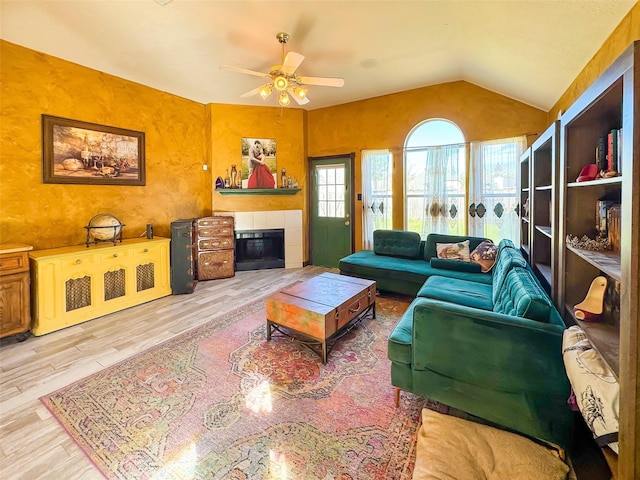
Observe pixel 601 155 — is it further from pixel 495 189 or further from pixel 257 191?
pixel 257 191

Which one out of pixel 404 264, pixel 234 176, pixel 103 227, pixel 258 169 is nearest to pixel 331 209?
pixel 258 169

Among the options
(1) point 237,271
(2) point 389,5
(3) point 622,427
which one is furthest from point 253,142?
(3) point 622,427

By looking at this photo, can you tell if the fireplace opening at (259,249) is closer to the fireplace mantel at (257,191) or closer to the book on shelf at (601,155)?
the fireplace mantel at (257,191)

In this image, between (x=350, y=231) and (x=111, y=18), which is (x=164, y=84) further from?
(x=350, y=231)

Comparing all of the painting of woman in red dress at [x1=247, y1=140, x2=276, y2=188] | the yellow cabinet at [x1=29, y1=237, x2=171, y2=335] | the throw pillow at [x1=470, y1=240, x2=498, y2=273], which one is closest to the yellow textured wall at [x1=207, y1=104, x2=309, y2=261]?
the painting of woman in red dress at [x1=247, y1=140, x2=276, y2=188]

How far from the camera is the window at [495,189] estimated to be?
169 inches

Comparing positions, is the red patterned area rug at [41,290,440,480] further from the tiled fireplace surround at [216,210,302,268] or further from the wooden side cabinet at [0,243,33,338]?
the tiled fireplace surround at [216,210,302,268]

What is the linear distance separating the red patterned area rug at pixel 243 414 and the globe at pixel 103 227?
1931mm

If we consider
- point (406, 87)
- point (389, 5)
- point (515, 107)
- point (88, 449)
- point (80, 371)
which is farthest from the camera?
point (406, 87)

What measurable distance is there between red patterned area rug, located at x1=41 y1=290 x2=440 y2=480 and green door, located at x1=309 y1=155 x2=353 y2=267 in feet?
10.7

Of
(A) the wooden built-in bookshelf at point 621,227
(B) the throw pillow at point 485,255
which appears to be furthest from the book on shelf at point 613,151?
(B) the throw pillow at point 485,255

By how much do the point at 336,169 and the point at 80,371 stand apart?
4879 millimetres

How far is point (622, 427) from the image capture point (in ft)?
3.31

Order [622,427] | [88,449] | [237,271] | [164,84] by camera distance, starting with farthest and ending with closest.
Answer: [237,271]
[164,84]
[88,449]
[622,427]
